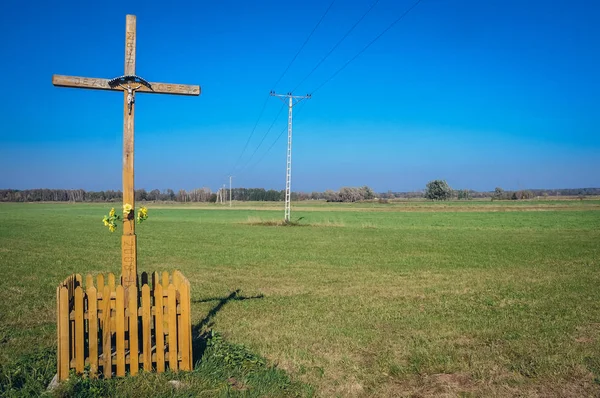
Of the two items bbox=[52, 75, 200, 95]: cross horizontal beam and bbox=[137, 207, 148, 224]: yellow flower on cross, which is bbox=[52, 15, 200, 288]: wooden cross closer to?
bbox=[52, 75, 200, 95]: cross horizontal beam

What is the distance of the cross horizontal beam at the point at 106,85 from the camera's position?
20.1 ft

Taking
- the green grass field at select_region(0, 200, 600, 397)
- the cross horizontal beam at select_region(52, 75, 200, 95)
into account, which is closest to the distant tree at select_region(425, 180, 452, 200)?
the green grass field at select_region(0, 200, 600, 397)

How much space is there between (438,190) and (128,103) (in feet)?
549

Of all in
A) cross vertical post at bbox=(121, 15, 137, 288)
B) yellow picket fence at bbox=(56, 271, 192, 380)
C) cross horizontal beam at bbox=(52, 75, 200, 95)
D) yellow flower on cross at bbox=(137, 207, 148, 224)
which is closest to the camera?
yellow picket fence at bbox=(56, 271, 192, 380)

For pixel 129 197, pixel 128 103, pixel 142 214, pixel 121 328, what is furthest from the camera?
pixel 142 214

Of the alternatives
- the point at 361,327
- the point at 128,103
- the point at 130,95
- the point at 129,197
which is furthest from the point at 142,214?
the point at 361,327

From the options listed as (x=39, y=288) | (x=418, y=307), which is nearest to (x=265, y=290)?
(x=418, y=307)

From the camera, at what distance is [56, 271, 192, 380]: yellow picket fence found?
5.34 meters

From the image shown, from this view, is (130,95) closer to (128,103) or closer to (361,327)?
(128,103)

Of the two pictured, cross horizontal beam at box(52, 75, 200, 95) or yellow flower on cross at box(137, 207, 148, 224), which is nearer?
cross horizontal beam at box(52, 75, 200, 95)

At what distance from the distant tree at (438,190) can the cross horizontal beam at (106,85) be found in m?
165

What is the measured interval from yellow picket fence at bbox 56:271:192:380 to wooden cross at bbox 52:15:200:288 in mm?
402

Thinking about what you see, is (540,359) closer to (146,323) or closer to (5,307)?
(146,323)

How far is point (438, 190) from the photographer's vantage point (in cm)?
16525
